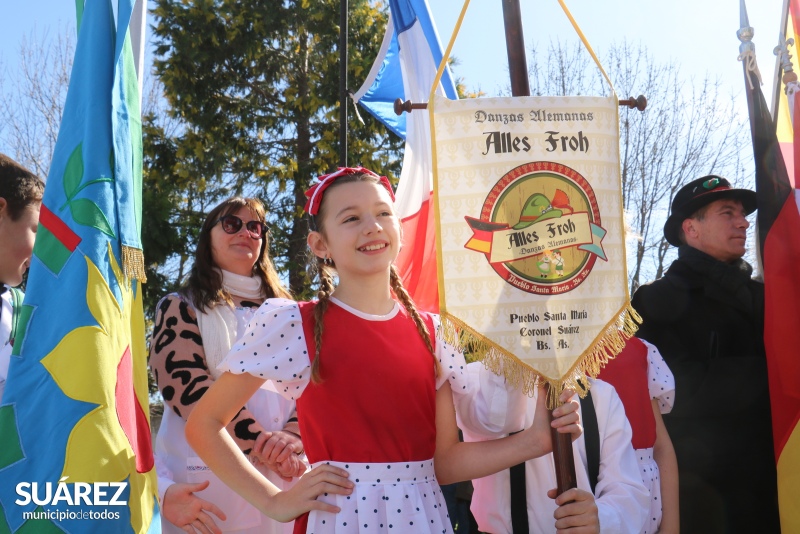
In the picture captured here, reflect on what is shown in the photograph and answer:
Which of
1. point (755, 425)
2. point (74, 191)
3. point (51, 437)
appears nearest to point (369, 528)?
point (51, 437)

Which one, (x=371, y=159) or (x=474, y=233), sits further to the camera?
(x=371, y=159)

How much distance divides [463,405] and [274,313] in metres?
0.63

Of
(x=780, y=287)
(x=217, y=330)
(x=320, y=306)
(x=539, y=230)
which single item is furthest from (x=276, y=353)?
(x=780, y=287)

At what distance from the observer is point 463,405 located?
239 cm

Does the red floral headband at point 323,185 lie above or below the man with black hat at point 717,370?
above

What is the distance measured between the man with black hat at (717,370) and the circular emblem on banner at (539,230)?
5.11ft

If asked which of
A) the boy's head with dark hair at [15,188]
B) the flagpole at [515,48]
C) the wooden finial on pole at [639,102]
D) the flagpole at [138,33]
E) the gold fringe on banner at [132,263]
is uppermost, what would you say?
the flagpole at [138,33]

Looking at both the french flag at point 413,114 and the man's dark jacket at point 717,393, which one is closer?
the man's dark jacket at point 717,393

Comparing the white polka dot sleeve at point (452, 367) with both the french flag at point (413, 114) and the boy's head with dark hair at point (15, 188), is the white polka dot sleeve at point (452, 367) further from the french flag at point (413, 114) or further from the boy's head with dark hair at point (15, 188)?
the french flag at point (413, 114)

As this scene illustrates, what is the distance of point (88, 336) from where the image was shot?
2.38m

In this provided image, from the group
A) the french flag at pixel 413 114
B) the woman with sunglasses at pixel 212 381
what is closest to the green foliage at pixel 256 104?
the french flag at pixel 413 114

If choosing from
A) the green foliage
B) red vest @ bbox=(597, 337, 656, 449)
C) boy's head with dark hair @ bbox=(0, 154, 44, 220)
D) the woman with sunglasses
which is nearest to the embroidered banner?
red vest @ bbox=(597, 337, 656, 449)

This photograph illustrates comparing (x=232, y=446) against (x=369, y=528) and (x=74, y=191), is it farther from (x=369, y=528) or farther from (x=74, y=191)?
(x=74, y=191)

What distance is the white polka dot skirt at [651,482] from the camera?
278 centimetres
